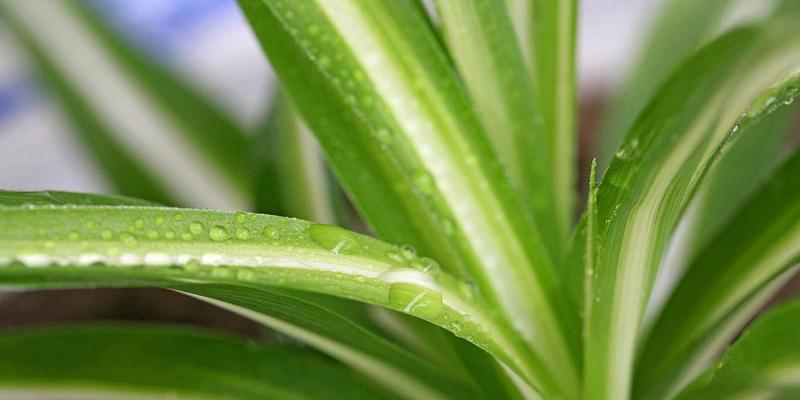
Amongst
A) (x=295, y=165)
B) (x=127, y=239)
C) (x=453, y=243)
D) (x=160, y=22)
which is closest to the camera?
(x=127, y=239)

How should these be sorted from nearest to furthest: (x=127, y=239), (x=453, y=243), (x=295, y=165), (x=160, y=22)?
(x=127, y=239), (x=453, y=243), (x=295, y=165), (x=160, y=22)

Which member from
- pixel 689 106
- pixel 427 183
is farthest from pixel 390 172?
pixel 689 106

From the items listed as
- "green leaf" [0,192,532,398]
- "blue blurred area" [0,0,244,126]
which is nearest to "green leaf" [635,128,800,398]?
"green leaf" [0,192,532,398]

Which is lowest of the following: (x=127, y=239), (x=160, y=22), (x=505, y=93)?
(x=127, y=239)

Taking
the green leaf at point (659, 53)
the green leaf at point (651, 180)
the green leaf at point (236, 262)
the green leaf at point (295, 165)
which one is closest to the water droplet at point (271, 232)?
the green leaf at point (236, 262)

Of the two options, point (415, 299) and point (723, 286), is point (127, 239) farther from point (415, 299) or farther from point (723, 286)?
point (723, 286)

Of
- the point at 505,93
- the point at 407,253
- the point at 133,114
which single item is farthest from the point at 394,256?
the point at 133,114

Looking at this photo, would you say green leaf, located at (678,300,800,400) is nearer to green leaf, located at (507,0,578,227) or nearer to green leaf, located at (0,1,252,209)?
green leaf, located at (507,0,578,227)

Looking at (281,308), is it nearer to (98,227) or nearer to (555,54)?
(98,227)
